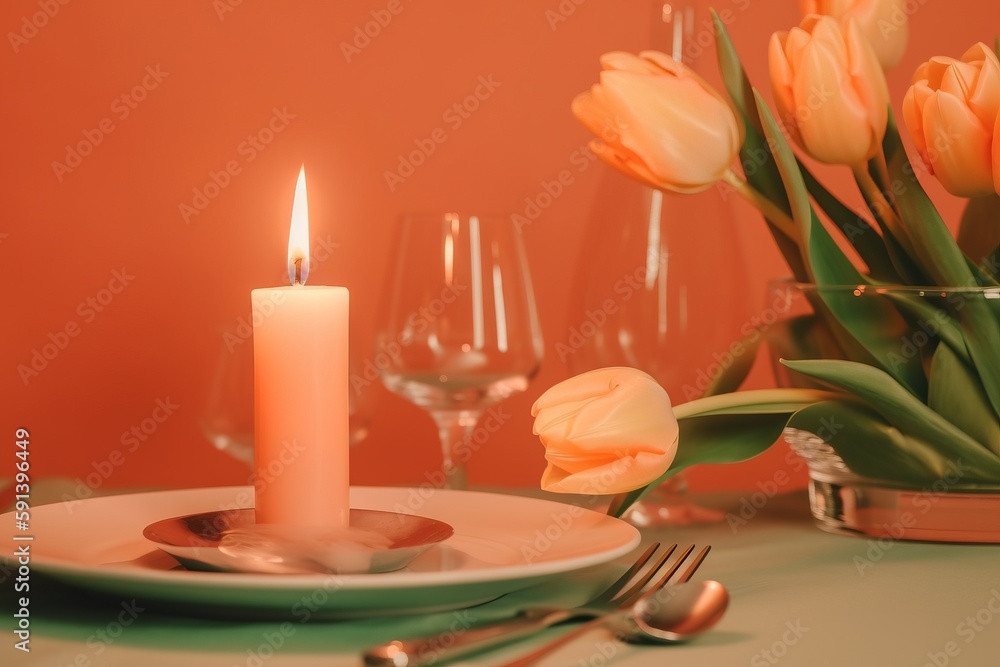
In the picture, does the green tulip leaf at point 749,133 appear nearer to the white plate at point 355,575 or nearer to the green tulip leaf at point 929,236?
the green tulip leaf at point 929,236

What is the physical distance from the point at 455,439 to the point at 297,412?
360 mm

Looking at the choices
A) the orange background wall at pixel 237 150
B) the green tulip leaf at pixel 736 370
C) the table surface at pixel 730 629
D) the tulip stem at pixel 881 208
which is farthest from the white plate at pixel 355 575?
the orange background wall at pixel 237 150

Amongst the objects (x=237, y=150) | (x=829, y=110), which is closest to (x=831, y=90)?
(x=829, y=110)

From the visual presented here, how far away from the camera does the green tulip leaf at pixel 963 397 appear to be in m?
0.54

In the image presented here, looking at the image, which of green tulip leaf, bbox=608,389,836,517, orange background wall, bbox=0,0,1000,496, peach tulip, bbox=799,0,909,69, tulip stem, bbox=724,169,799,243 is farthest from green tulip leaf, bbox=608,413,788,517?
orange background wall, bbox=0,0,1000,496

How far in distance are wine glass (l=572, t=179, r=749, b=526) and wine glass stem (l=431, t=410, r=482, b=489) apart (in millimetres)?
105

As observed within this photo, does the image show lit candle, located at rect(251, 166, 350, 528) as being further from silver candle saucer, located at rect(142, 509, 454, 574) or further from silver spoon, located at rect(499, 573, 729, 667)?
silver spoon, located at rect(499, 573, 729, 667)

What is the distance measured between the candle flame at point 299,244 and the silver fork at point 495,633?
0.18 meters

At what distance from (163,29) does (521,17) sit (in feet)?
1.33

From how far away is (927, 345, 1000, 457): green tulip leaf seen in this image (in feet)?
1.76

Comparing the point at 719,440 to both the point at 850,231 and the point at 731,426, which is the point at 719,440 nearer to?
the point at 731,426

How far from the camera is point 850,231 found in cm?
59

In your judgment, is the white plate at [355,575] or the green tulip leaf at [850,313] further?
the green tulip leaf at [850,313]

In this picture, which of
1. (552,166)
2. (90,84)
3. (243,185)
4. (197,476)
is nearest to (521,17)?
(552,166)
